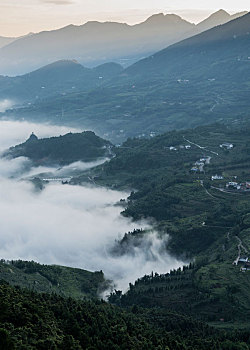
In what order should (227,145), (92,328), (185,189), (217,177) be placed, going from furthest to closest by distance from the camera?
(227,145)
(217,177)
(185,189)
(92,328)

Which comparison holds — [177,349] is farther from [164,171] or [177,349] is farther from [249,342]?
[164,171]

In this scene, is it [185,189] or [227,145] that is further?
[227,145]

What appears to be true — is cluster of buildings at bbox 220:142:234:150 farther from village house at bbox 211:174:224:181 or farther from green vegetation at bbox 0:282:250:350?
green vegetation at bbox 0:282:250:350

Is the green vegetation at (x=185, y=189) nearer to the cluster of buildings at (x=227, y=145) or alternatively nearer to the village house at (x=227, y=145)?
the village house at (x=227, y=145)

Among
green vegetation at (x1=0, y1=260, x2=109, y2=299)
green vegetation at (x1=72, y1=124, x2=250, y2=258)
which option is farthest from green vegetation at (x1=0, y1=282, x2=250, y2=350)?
green vegetation at (x1=72, y1=124, x2=250, y2=258)

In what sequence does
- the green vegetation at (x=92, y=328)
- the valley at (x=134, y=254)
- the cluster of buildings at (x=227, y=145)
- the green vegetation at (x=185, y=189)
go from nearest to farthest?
the green vegetation at (x=92, y=328) < the valley at (x=134, y=254) < the green vegetation at (x=185, y=189) < the cluster of buildings at (x=227, y=145)

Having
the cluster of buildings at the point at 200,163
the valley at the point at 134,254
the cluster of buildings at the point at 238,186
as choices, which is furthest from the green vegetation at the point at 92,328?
the cluster of buildings at the point at 200,163

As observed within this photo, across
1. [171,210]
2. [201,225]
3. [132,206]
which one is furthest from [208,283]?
[132,206]

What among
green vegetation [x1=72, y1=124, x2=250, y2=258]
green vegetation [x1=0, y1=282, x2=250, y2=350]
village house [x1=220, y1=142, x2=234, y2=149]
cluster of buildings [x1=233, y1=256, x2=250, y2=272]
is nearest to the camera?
green vegetation [x1=0, y1=282, x2=250, y2=350]

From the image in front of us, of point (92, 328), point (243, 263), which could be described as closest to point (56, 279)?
point (243, 263)

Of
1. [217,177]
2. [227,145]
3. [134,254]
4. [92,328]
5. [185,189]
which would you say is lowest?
[92,328]

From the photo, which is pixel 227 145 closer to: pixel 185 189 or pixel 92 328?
pixel 185 189
